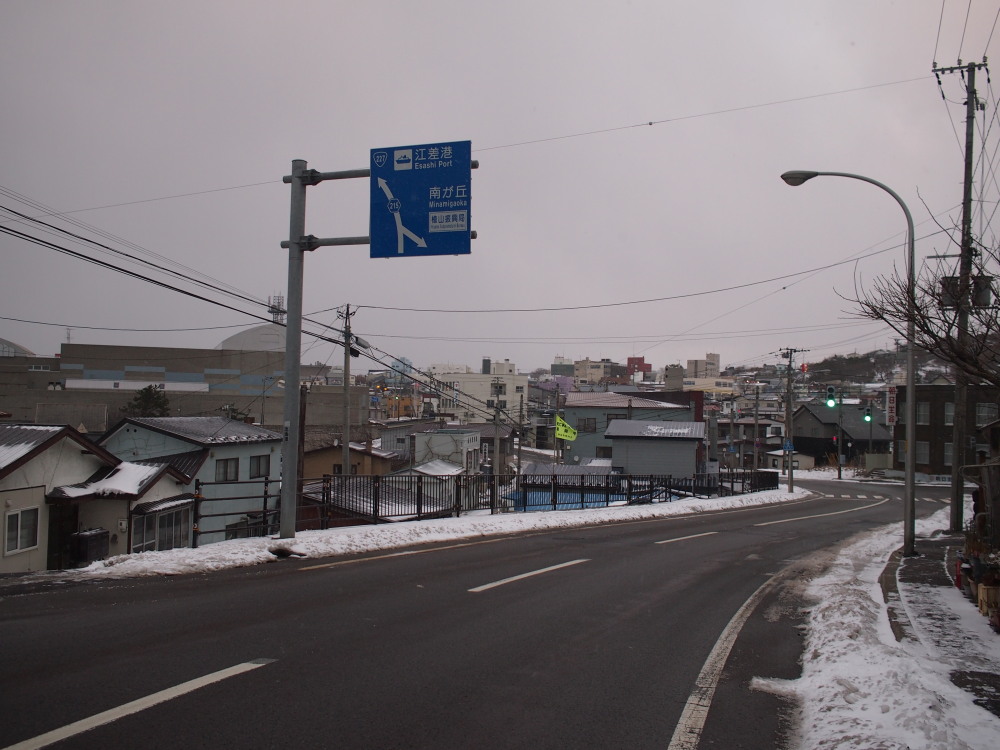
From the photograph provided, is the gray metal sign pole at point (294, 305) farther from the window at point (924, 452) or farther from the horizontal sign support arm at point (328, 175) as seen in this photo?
the window at point (924, 452)

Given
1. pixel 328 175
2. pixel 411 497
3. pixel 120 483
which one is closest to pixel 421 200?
pixel 328 175

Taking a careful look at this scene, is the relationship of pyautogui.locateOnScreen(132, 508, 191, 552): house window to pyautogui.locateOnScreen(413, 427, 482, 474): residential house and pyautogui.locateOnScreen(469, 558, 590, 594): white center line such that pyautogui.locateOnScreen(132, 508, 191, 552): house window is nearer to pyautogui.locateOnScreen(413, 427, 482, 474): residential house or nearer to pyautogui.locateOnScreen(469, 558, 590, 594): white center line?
pyautogui.locateOnScreen(469, 558, 590, 594): white center line

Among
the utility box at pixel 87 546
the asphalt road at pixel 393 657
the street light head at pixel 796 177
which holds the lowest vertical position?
the utility box at pixel 87 546

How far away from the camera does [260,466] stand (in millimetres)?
30672

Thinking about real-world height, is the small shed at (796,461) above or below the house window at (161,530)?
below

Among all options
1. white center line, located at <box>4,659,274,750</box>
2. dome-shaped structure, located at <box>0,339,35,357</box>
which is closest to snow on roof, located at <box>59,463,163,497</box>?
white center line, located at <box>4,659,274,750</box>

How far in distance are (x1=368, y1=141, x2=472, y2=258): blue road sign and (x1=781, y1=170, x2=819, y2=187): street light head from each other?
715 cm

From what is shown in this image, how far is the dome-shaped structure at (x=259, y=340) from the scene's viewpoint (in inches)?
3317

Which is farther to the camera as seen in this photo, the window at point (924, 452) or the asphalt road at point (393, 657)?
the window at point (924, 452)

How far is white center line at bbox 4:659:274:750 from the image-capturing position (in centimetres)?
401

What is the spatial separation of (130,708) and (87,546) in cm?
1303

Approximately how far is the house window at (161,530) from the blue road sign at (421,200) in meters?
14.2

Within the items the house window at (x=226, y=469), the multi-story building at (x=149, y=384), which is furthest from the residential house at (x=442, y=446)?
the house window at (x=226, y=469)

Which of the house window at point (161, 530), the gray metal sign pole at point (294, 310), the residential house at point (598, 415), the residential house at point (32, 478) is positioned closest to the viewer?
the gray metal sign pole at point (294, 310)
